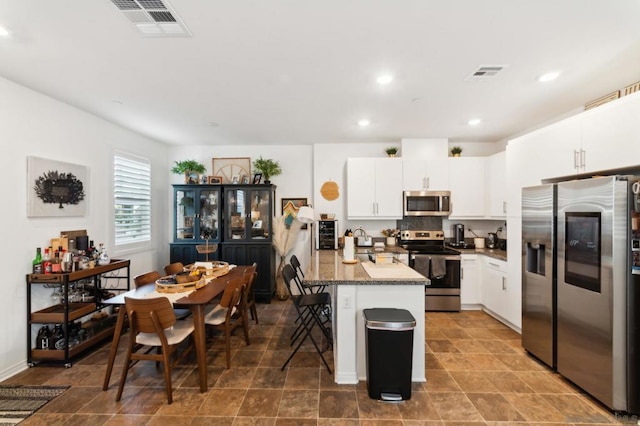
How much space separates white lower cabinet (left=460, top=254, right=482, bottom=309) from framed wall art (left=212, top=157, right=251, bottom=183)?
3916 mm

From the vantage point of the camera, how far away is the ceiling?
5.68 feet

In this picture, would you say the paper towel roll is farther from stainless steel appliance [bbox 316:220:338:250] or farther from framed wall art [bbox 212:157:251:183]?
framed wall art [bbox 212:157:251:183]

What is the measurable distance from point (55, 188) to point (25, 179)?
0.95ft

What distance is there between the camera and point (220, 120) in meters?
3.73

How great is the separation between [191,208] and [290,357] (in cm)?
322

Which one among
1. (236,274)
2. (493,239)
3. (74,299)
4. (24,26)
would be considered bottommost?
(74,299)

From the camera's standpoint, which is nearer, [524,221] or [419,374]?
[419,374]

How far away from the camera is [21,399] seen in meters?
2.25

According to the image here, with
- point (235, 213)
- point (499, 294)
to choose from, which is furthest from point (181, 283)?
point (499, 294)

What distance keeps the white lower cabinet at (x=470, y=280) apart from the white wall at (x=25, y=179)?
5078mm

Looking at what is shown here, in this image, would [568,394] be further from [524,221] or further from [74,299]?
[74,299]

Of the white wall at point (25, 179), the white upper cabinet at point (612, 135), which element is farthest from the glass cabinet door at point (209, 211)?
the white upper cabinet at point (612, 135)

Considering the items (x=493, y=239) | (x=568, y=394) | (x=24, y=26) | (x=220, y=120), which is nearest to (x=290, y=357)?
(x=568, y=394)

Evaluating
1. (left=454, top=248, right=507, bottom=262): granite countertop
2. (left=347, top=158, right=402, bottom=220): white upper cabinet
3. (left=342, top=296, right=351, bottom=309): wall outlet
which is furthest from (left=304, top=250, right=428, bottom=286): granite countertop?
(left=454, top=248, right=507, bottom=262): granite countertop
